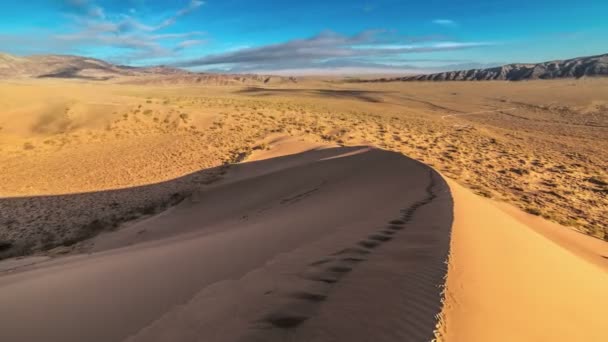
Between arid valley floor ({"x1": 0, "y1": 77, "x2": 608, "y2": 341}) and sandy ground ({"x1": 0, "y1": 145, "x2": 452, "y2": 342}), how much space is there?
3 cm

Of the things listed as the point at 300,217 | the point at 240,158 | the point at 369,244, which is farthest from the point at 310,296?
the point at 240,158

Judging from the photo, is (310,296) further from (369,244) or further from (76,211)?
(76,211)

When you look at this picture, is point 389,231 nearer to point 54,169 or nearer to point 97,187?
point 97,187

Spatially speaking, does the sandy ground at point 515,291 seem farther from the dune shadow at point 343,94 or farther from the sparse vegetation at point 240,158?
the dune shadow at point 343,94

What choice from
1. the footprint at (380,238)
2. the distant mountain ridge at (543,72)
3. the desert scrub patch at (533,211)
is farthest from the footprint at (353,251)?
the distant mountain ridge at (543,72)

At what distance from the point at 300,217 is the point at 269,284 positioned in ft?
10.6

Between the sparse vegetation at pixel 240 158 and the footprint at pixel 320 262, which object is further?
the sparse vegetation at pixel 240 158

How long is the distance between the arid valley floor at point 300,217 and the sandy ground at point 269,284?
0.08ft

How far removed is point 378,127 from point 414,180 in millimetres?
15013

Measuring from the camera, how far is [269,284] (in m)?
3.35

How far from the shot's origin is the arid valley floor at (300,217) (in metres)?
2.88

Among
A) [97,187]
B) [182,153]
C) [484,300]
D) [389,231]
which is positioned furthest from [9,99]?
[484,300]

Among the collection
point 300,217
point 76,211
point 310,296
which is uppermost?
point 310,296

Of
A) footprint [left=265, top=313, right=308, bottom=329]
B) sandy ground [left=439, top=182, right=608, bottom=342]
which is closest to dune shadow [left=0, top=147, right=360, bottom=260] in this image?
footprint [left=265, top=313, right=308, bottom=329]
